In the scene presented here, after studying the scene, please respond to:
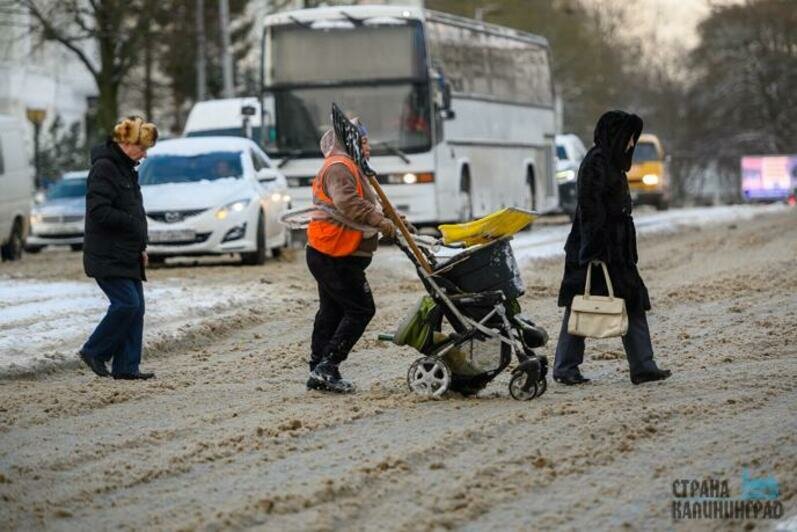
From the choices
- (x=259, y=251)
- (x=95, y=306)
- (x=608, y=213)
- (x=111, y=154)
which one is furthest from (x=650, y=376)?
(x=259, y=251)

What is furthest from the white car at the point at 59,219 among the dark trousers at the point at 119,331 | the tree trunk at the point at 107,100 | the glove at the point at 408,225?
the glove at the point at 408,225

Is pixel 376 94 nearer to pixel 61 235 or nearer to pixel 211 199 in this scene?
pixel 211 199

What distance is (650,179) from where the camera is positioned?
5609 centimetres

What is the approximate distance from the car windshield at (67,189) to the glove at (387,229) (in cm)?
2653

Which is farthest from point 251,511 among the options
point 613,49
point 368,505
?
point 613,49

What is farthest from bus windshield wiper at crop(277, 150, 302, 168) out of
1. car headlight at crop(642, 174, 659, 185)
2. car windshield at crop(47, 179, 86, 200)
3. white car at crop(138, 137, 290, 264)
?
car headlight at crop(642, 174, 659, 185)

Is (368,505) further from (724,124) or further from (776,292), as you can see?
(724,124)

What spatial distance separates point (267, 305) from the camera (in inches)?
765

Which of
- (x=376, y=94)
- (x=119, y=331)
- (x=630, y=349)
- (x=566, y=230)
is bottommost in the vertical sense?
(x=566, y=230)

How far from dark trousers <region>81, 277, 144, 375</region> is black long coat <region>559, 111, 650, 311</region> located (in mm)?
3044

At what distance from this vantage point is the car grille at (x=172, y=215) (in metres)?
25.4

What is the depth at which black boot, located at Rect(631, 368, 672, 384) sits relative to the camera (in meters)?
12.0

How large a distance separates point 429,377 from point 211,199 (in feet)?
47.1

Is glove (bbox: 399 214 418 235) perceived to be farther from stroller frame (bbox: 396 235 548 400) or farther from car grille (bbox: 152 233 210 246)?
car grille (bbox: 152 233 210 246)
